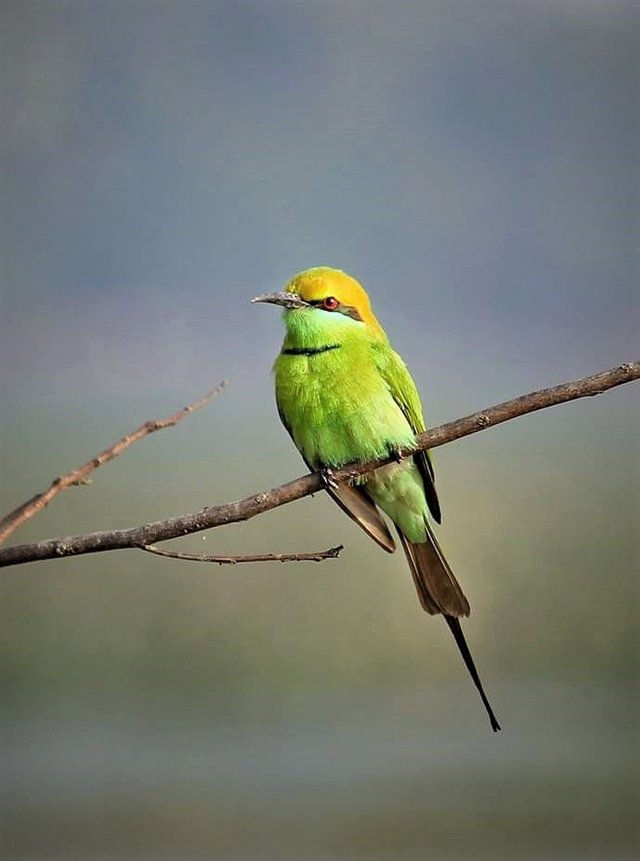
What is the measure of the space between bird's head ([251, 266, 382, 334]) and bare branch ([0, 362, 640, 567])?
0.41 m

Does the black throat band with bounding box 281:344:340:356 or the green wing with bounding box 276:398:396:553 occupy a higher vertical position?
Answer: the black throat band with bounding box 281:344:340:356

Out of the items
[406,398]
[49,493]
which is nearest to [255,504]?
[49,493]

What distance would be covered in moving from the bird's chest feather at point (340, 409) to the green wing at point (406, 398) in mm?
25

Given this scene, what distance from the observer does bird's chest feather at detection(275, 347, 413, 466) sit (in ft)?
5.62

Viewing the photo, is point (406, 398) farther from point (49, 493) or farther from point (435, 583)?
point (49, 493)

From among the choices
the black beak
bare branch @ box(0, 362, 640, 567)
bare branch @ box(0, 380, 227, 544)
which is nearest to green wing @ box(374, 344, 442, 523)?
the black beak

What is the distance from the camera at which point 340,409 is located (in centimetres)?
172

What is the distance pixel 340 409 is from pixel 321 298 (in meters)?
0.18

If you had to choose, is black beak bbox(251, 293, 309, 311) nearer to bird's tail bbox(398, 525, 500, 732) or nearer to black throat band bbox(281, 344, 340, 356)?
black throat band bbox(281, 344, 340, 356)

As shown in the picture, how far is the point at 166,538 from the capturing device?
4.07 feet

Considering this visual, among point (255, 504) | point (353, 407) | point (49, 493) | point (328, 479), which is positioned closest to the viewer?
point (49, 493)

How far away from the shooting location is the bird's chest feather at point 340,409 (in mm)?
1714

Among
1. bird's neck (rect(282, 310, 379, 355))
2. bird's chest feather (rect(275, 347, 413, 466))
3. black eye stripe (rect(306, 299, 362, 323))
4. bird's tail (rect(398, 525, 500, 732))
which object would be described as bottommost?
bird's tail (rect(398, 525, 500, 732))

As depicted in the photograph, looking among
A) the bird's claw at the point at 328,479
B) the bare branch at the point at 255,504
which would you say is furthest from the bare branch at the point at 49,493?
the bird's claw at the point at 328,479
